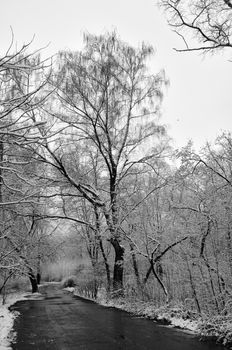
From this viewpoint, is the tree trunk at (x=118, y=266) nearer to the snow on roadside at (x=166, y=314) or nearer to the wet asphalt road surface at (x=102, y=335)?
the snow on roadside at (x=166, y=314)

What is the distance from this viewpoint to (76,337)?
9.17 meters

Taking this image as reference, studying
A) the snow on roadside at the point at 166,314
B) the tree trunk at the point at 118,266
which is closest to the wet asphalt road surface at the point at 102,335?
the snow on roadside at the point at 166,314

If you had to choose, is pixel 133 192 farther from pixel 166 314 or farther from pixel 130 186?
pixel 166 314

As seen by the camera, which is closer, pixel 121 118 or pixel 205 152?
pixel 205 152

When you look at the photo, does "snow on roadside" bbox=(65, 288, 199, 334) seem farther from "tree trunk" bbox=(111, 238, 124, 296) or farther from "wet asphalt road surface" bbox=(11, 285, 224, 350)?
"tree trunk" bbox=(111, 238, 124, 296)

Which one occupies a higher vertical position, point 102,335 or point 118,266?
point 118,266

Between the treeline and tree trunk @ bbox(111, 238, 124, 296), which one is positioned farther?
tree trunk @ bbox(111, 238, 124, 296)

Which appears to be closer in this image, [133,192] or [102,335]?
[102,335]

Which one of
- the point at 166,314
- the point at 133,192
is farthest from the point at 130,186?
the point at 166,314

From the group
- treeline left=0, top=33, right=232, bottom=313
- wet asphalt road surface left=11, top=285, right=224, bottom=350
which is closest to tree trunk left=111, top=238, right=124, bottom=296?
treeline left=0, top=33, right=232, bottom=313

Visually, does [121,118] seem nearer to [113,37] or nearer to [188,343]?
[113,37]

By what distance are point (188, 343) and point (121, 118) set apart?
13654 mm

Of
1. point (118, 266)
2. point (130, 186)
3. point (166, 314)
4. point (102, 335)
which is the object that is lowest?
point (102, 335)

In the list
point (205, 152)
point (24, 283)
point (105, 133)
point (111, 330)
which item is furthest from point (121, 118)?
point (24, 283)
